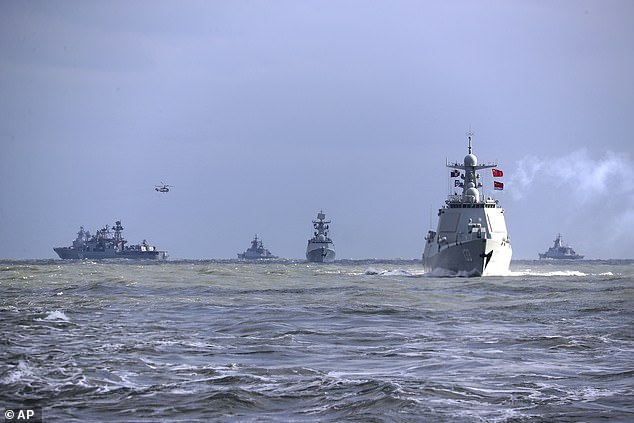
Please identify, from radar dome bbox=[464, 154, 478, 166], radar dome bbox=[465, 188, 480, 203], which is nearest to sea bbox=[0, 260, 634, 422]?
radar dome bbox=[465, 188, 480, 203]

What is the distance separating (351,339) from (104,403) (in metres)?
11.3

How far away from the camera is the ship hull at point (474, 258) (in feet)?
242

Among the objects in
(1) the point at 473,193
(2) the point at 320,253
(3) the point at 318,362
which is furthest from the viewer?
(2) the point at 320,253

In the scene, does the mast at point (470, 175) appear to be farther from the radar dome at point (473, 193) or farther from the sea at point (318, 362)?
the sea at point (318, 362)

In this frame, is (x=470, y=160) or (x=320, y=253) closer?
(x=470, y=160)

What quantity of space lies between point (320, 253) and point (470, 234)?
106311 millimetres

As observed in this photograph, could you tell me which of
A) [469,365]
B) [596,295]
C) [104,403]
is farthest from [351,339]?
[596,295]

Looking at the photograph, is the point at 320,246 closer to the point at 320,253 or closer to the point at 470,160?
the point at 320,253

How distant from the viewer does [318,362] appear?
20625 mm

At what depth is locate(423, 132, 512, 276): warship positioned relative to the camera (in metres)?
74.3

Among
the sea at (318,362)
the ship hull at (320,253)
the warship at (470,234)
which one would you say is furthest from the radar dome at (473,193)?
the ship hull at (320,253)

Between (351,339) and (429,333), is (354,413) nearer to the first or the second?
(351,339)

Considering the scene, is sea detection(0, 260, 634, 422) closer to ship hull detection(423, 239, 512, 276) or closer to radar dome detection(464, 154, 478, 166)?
ship hull detection(423, 239, 512, 276)

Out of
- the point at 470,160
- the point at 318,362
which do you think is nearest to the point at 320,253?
the point at 470,160
